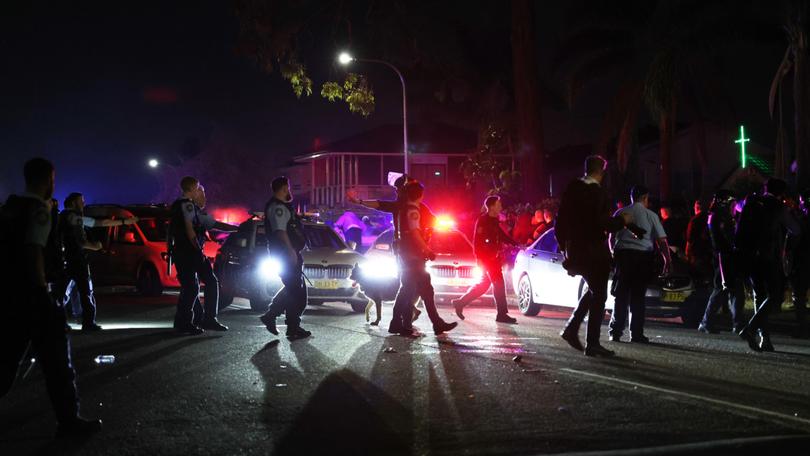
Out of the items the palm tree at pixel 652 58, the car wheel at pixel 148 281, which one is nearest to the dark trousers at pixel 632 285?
the car wheel at pixel 148 281

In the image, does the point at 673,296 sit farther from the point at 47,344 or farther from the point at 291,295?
the point at 47,344

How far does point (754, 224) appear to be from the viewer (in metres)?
10.3

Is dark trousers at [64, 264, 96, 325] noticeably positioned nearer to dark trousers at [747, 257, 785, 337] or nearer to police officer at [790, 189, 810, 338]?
dark trousers at [747, 257, 785, 337]

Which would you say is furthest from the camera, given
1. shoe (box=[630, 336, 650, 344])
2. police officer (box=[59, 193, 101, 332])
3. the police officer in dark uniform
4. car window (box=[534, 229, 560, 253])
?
car window (box=[534, 229, 560, 253])

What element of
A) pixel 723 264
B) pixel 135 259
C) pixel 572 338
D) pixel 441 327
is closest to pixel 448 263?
pixel 441 327

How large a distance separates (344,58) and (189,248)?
1761 cm

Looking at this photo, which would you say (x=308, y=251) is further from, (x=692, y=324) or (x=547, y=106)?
(x=547, y=106)

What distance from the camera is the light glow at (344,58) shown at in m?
28.0

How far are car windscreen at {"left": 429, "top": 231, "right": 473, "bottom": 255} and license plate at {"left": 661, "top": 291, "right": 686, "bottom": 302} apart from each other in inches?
196

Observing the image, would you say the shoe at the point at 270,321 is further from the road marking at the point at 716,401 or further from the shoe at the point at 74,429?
the shoe at the point at 74,429

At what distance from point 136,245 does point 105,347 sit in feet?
35.0

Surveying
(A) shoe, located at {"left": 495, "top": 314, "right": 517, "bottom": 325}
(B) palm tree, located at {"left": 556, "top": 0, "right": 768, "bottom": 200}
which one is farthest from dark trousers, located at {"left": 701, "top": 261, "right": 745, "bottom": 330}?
(B) palm tree, located at {"left": 556, "top": 0, "right": 768, "bottom": 200}

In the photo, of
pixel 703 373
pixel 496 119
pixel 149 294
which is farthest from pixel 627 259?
pixel 496 119

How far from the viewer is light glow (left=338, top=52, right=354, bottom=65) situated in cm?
2803
